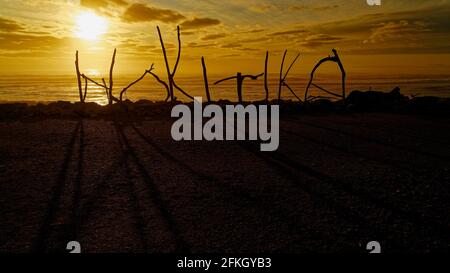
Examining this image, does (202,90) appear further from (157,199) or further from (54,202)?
(54,202)

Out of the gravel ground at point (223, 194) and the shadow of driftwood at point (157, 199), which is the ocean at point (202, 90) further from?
the shadow of driftwood at point (157, 199)

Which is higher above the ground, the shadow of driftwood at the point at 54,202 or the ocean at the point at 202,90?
the ocean at the point at 202,90

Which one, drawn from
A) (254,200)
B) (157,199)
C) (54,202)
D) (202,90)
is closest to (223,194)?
(254,200)

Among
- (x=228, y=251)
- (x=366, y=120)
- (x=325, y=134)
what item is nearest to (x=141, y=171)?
(x=228, y=251)

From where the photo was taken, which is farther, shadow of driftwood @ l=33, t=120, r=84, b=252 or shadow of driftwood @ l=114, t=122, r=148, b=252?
shadow of driftwood @ l=114, t=122, r=148, b=252

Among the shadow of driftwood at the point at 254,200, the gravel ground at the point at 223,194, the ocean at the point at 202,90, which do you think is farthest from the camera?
the ocean at the point at 202,90

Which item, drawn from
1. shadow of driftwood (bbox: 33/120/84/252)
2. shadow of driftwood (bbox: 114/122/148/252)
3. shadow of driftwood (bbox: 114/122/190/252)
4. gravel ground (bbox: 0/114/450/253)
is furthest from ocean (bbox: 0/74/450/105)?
shadow of driftwood (bbox: 33/120/84/252)

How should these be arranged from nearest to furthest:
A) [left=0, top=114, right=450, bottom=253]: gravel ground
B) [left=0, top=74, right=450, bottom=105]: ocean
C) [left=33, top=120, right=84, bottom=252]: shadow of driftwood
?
1. [left=33, top=120, right=84, bottom=252]: shadow of driftwood
2. [left=0, top=114, right=450, bottom=253]: gravel ground
3. [left=0, top=74, right=450, bottom=105]: ocean

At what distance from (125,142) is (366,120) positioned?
895 centimetres

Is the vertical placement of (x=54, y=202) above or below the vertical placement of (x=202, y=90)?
below

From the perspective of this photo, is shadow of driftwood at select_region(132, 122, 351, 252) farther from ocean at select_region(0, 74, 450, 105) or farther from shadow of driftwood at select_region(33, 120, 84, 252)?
ocean at select_region(0, 74, 450, 105)

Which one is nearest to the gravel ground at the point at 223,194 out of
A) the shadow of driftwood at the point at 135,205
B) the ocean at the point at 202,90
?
the shadow of driftwood at the point at 135,205

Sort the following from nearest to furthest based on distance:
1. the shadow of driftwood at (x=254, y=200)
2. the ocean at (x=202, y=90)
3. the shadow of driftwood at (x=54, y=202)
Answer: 1. the shadow of driftwood at (x=54, y=202)
2. the shadow of driftwood at (x=254, y=200)
3. the ocean at (x=202, y=90)
